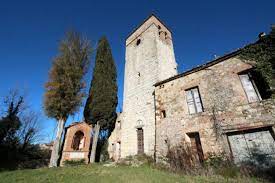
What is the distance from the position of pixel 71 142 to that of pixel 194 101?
12413mm

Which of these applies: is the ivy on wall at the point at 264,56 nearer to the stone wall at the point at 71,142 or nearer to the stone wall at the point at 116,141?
the stone wall at the point at 116,141

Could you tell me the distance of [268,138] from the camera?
277 inches

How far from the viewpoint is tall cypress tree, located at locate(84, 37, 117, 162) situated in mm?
15239

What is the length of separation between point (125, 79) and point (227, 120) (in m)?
11.2

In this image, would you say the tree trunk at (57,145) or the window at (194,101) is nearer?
the window at (194,101)

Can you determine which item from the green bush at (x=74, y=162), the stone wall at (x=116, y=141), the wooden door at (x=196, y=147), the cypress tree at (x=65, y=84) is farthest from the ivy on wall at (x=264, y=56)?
the green bush at (x=74, y=162)

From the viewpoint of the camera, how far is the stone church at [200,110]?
7516mm

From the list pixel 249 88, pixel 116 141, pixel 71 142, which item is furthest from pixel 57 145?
pixel 249 88

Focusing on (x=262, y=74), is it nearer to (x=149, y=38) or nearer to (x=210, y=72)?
(x=210, y=72)

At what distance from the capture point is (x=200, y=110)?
9.55 metres

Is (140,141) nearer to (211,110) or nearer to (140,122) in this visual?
(140,122)

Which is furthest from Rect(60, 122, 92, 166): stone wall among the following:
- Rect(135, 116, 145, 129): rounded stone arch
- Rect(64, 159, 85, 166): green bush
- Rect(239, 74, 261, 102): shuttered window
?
Rect(239, 74, 261, 102): shuttered window

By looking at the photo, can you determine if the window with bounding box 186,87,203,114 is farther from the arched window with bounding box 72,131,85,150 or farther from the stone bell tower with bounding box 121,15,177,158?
the arched window with bounding box 72,131,85,150

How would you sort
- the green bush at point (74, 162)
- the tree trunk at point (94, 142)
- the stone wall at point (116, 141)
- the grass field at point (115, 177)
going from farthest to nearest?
the stone wall at point (116, 141), the tree trunk at point (94, 142), the green bush at point (74, 162), the grass field at point (115, 177)
